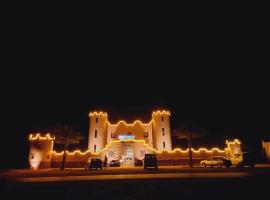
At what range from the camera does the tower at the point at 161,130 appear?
4934 centimetres

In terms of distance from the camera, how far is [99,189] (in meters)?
10.1

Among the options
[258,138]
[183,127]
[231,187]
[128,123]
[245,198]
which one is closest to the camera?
[245,198]

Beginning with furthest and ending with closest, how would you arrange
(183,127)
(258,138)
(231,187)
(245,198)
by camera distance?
(258,138)
(183,127)
(231,187)
(245,198)

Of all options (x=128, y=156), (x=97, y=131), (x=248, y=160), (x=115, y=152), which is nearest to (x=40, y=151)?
(x=97, y=131)

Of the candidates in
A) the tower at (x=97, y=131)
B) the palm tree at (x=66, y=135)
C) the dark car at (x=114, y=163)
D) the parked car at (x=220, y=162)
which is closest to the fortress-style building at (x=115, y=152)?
the tower at (x=97, y=131)

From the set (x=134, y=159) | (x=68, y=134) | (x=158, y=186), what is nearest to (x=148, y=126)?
(x=134, y=159)

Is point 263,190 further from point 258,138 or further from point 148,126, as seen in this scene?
point 258,138

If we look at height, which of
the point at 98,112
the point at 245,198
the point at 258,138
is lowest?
the point at 245,198

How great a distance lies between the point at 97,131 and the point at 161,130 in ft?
56.3

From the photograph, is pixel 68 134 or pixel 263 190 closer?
pixel 263 190

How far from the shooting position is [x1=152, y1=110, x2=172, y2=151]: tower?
49.3 metres

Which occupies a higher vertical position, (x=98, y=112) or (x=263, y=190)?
(x=98, y=112)

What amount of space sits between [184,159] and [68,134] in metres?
24.3

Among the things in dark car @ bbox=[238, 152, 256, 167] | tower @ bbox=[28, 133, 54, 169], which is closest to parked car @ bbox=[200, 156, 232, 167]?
dark car @ bbox=[238, 152, 256, 167]
